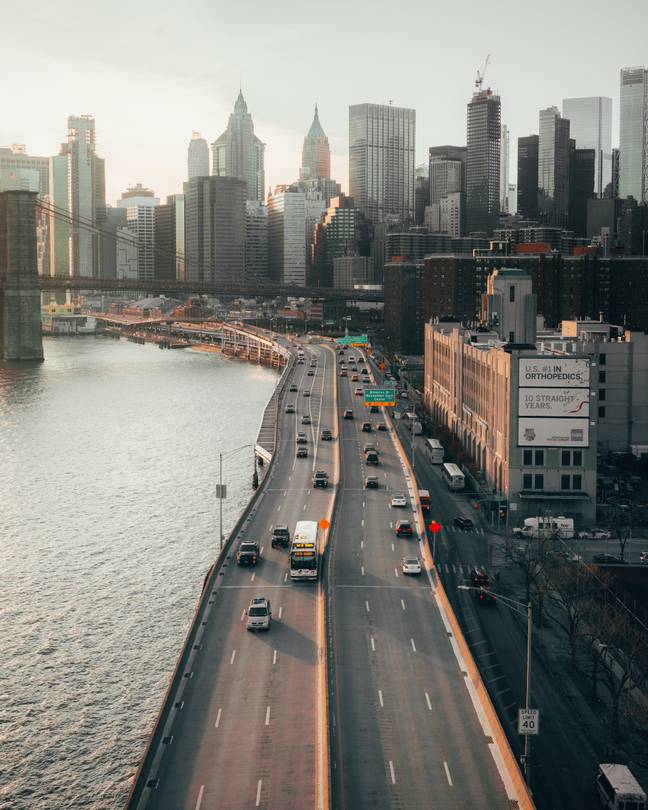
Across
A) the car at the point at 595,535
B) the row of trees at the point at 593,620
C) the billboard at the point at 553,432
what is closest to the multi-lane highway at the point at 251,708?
the row of trees at the point at 593,620

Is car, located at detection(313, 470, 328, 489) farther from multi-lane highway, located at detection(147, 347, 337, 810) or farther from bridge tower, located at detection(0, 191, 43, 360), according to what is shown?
bridge tower, located at detection(0, 191, 43, 360)

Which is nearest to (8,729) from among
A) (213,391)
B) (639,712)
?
(639,712)

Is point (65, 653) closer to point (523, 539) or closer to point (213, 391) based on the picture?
point (523, 539)

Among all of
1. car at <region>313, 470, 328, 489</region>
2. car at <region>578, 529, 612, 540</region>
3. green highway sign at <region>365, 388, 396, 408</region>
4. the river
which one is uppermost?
green highway sign at <region>365, 388, 396, 408</region>

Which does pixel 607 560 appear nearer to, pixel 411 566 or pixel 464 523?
pixel 464 523

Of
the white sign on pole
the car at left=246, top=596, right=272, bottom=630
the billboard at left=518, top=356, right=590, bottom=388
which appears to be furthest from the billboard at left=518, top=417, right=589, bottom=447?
the white sign on pole

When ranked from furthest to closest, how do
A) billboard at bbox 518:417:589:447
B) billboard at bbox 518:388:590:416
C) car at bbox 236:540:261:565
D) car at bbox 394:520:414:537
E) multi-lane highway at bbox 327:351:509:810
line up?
1. billboard at bbox 518:417:589:447
2. billboard at bbox 518:388:590:416
3. car at bbox 394:520:414:537
4. car at bbox 236:540:261:565
5. multi-lane highway at bbox 327:351:509:810

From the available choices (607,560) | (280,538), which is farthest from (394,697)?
(607,560)
